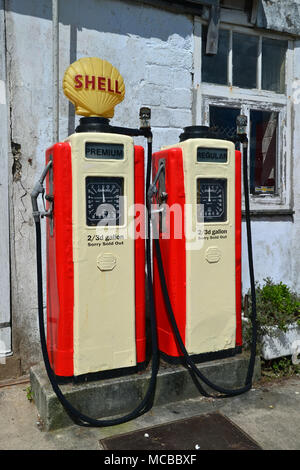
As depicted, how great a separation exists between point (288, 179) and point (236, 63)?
4.46ft

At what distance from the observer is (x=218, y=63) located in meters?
4.38

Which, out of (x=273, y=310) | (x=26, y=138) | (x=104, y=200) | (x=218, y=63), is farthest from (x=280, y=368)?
(x=218, y=63)

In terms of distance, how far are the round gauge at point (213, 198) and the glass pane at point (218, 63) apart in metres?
1.66

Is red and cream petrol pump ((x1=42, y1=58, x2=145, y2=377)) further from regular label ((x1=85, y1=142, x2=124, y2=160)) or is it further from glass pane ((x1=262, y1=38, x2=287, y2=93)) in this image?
glass pane ((x1=262, y1=38, x2=287, y2=93))

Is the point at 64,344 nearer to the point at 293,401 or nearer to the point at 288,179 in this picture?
the point at 293,401

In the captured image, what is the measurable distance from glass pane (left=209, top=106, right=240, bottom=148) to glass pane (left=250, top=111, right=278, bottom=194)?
282mm

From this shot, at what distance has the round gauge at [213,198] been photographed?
10.2 ft

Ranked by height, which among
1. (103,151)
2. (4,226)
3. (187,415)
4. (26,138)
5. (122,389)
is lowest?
(187,415)

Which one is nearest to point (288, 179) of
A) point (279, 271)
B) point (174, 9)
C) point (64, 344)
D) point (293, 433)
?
point (279, 271)

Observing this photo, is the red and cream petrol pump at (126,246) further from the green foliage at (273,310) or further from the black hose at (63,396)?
the green foliage at (273,310)

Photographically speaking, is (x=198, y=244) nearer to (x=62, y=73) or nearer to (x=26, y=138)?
(x=26, y=138)

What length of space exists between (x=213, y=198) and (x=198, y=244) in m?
0.36

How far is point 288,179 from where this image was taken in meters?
4.68

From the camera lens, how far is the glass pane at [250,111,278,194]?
4.64 m
